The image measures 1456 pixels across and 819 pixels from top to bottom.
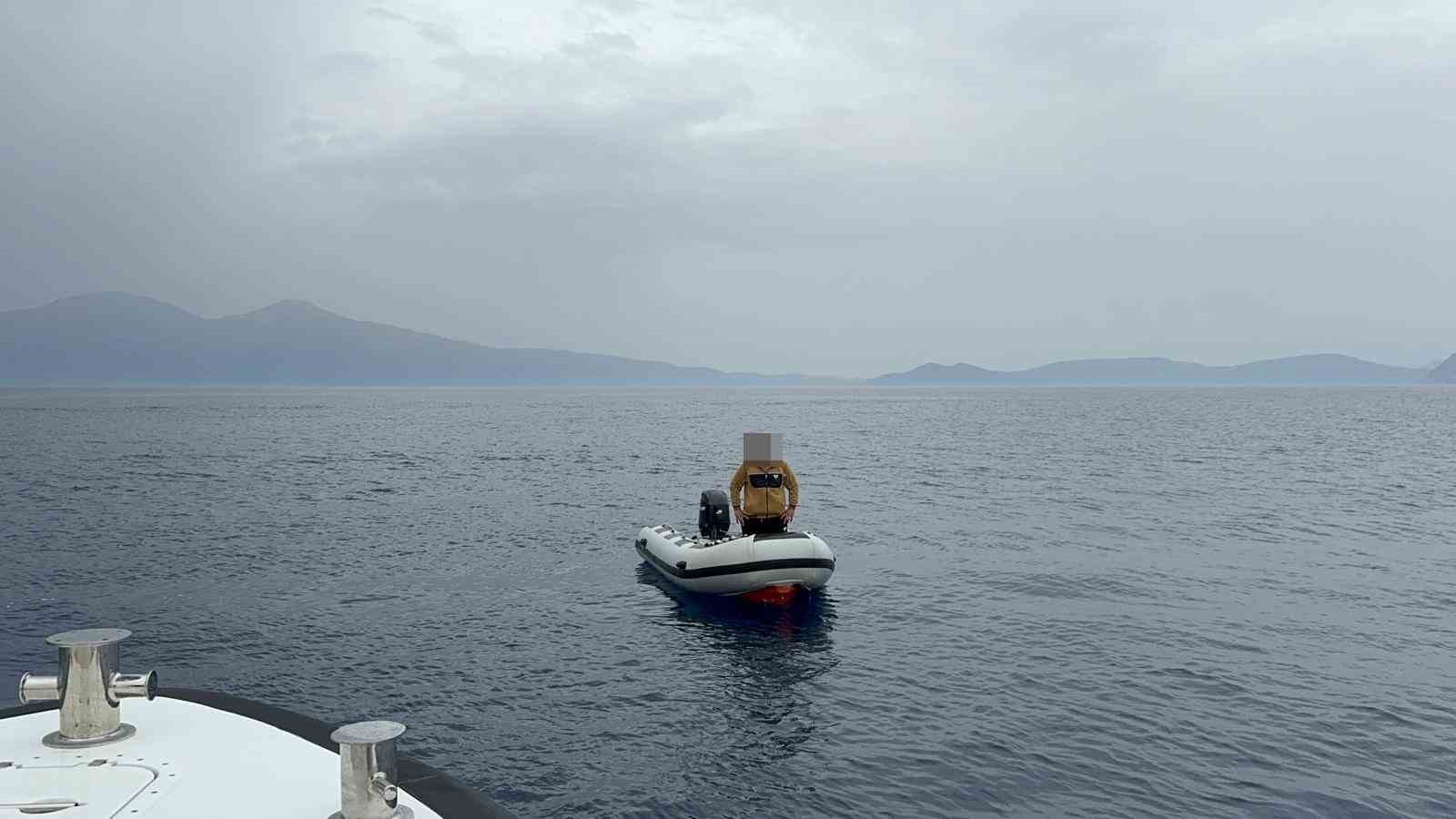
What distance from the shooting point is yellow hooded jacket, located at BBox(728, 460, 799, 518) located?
20672 mm

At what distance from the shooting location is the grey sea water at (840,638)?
38.3 feet

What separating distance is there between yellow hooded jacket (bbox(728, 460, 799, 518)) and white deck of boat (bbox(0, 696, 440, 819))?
1500 centimetres

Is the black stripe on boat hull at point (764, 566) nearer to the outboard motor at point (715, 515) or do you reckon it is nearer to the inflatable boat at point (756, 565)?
the inflatable boat at point (756, 565)

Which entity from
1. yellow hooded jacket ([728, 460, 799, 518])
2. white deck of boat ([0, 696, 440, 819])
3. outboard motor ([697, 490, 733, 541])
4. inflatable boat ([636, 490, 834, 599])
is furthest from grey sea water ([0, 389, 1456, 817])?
yellow hooded jacket ([728, 460, 799, 518])

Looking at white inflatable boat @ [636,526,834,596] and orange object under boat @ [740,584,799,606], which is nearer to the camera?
white inflatable boat @ [636,526,834,596]

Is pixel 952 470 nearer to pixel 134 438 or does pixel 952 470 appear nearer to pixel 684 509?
pixel 684 509

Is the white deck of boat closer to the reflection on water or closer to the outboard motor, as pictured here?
the reflection on water

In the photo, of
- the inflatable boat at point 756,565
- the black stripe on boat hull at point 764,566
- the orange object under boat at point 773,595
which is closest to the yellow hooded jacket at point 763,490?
the inflatable boat at point 756,565

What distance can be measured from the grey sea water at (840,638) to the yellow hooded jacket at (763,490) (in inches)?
92.3

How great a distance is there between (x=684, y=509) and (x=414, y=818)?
32727 millimetres

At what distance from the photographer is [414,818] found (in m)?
4.68

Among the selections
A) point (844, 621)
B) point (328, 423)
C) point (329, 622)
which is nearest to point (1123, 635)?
point (844, 621)

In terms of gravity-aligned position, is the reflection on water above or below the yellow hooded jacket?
below

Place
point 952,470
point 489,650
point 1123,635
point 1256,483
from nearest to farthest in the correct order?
point 489,650 < point 1123,635 < point 1256,483 < point 952,470
